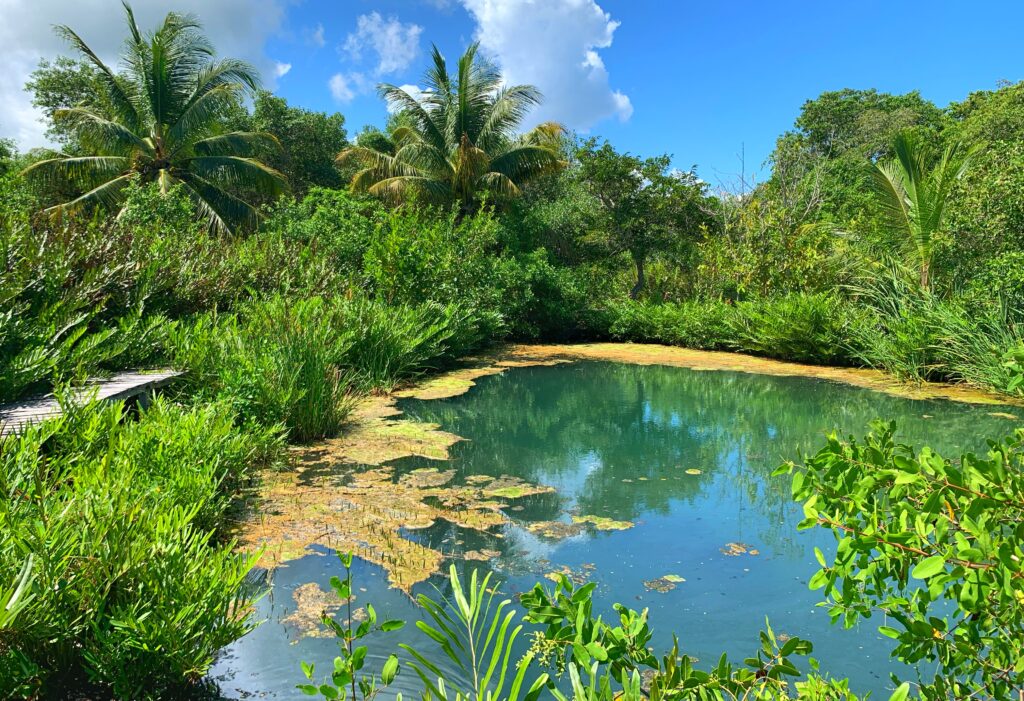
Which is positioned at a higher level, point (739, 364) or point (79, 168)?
point (79, 168)

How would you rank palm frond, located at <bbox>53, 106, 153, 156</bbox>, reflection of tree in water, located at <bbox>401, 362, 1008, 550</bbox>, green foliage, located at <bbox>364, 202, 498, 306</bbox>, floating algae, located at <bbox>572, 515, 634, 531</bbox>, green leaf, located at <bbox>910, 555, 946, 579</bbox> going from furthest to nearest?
palm frond, located at <bbox>53, 106, 153, 156</bbox> < green foliage, located at <bbox>364, 202, 498, 306</bbox> < reflection of tree in water, located at <bbox>401, 362, 1008, 550</bbox> < floating algae, located at <bbox>572, 515, 634, 531</bbox> < green leaf, located at <bbox>910, 555, 946, 579</bbox>

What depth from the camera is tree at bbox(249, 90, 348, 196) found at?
73.9ft

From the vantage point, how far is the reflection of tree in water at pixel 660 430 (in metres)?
5.47

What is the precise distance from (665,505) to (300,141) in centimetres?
2144

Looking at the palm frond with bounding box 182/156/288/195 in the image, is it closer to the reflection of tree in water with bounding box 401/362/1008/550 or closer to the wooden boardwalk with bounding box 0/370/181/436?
the reflection of tree in water with bounding box 401/362/1008/550

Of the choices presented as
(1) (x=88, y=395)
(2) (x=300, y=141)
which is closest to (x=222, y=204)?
(2) (x=300, y=141)

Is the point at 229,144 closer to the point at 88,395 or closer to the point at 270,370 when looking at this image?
the point at 270,370

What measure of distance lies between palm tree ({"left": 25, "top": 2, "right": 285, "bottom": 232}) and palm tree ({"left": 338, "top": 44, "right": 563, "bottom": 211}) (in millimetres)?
3574

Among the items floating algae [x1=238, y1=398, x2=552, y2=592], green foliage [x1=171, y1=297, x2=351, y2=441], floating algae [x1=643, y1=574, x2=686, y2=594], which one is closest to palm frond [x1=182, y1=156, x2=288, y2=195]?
green foliage [x1=171, y1=297, x2=351, y2=441]

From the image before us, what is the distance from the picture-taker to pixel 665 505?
5.14 meters

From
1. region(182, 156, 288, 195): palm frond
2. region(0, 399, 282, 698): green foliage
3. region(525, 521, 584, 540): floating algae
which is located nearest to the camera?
region(0, 399, 282, 698): green foliage

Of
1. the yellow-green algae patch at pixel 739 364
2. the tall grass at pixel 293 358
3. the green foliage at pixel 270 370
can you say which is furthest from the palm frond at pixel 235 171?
the green foliage at pixel 270 370

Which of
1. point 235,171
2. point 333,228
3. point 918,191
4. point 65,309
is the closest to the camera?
point 65,309

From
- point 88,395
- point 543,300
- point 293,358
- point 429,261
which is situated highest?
point 429,261
